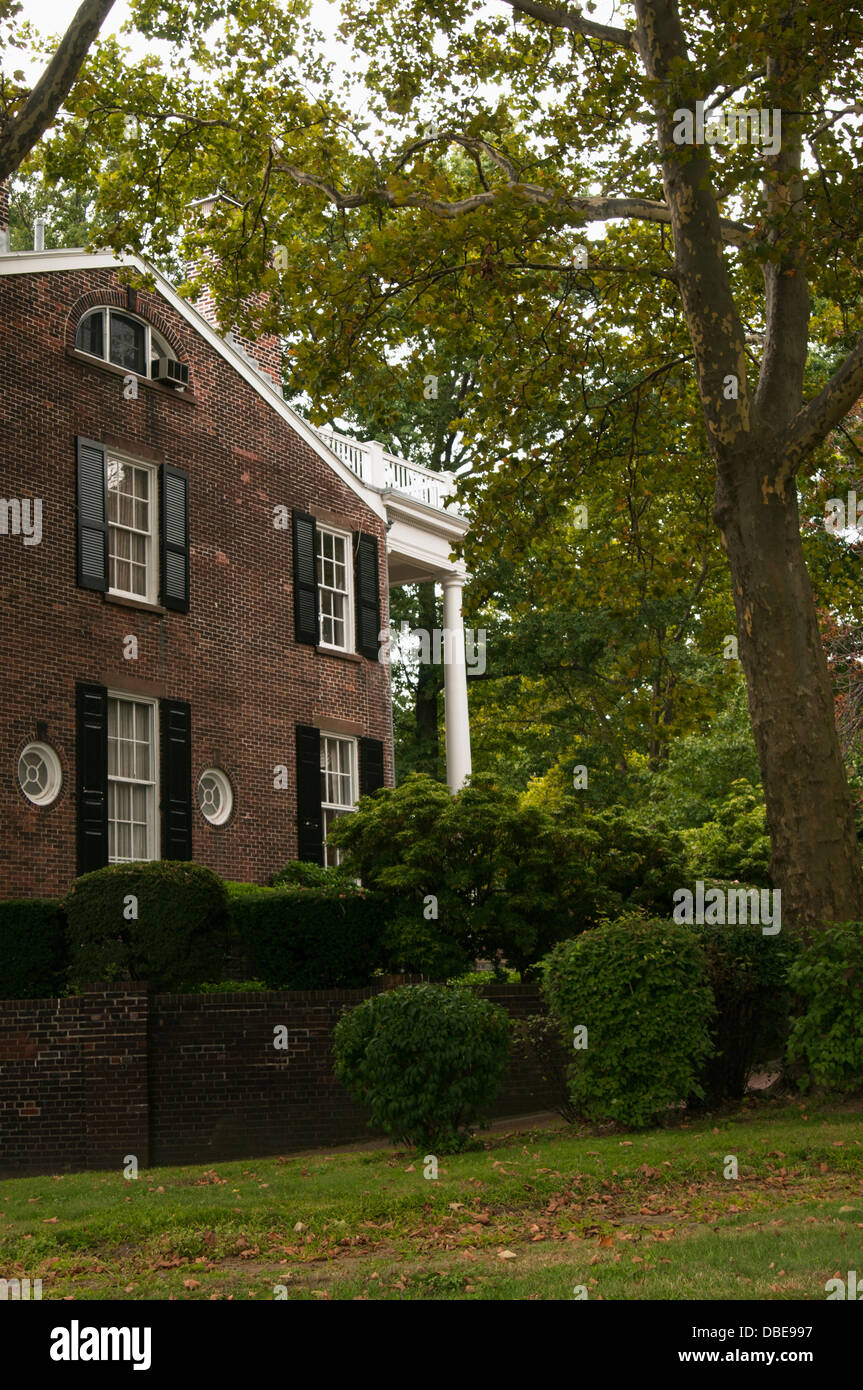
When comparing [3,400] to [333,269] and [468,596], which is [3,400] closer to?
[333,269]

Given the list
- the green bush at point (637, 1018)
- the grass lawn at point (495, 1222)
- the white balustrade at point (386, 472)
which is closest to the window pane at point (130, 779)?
the grass lawn at point (495, 1222)

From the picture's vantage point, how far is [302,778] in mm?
22391

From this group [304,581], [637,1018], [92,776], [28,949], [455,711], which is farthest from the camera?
[455,711]

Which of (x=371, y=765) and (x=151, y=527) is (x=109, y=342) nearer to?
(x=151, y=527)

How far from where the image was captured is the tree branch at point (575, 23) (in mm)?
15172

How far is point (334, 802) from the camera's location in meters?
23.3

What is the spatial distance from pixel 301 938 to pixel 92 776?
174 inches

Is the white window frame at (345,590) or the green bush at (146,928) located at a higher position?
the white window frame at (345,590)

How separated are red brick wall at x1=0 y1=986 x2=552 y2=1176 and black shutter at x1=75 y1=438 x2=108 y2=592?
6809mm

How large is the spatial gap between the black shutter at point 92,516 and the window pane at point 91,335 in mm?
1456

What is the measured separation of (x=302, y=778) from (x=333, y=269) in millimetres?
8572

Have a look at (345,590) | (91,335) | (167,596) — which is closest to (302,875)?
(167,596)

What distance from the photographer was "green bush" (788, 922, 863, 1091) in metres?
11.9

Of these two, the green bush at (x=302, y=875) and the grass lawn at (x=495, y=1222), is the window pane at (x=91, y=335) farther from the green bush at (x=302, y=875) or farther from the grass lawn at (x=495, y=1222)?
the grass lawn at (x=495, y=1222)
